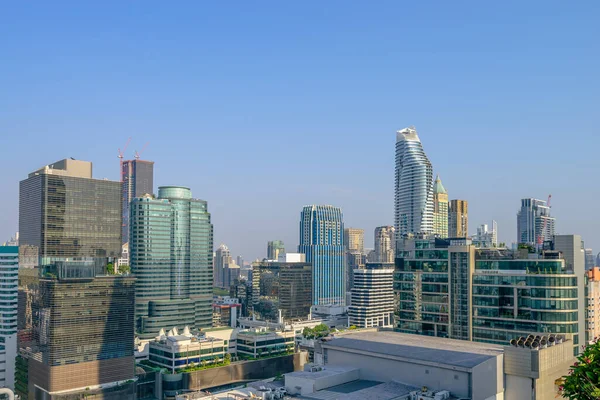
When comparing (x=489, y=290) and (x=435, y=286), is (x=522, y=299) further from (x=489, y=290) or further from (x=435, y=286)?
(x=435, y=286)

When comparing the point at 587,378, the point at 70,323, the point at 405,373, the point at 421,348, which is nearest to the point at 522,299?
the point at 421,348

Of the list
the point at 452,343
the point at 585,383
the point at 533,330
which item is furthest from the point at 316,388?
the point at 533,330

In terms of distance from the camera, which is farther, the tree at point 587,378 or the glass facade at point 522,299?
the glass facade at point 522,299

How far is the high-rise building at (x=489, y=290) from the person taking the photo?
122250mm

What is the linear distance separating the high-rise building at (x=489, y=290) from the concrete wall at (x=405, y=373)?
4152 cm

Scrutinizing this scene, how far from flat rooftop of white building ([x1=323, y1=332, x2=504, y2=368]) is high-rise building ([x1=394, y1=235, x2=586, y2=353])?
73.9 ft

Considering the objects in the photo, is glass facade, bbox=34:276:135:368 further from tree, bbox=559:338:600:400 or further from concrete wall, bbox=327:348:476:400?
tree, bbox=559:338:600:400

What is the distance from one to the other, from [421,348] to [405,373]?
276 inches

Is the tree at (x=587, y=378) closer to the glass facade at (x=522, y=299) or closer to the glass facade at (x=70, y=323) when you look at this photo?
the glass facade at (x=522, y=299)

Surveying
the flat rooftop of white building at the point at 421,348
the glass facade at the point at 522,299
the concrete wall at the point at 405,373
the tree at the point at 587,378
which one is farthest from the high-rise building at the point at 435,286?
the tree at the point at 587,378

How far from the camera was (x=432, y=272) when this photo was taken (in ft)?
468

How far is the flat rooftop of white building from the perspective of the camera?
91250mm

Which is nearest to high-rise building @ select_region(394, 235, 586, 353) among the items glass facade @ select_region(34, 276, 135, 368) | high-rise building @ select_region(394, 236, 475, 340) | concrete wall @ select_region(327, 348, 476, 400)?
high-rise building @ select_region(394, 236, 475, 340)

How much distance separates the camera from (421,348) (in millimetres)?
100000
